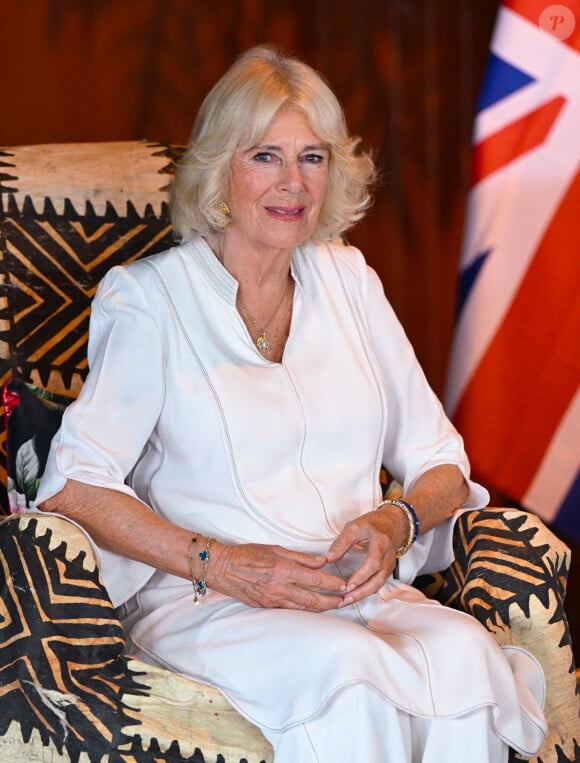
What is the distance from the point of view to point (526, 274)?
121 inches

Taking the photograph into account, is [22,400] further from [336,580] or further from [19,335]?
[336,580]

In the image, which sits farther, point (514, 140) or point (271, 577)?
point (514, 140)

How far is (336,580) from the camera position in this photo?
188cm

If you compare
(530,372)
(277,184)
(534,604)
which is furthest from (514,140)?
(534,604)

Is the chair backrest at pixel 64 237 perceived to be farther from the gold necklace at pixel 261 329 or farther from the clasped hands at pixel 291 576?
the clasped hands at pixel 291 576

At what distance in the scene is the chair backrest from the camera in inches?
95.3

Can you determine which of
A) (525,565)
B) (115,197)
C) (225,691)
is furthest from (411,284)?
(225,691)

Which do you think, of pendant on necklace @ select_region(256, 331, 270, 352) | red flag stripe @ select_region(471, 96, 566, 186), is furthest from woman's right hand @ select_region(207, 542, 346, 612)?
red flag stripe @ select_region(471, 96, 566, 186)

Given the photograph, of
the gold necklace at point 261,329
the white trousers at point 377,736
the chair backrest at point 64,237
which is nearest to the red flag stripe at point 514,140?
the chair backrest at point 64,237

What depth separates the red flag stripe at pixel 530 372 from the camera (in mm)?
3027

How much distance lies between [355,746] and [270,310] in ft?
2.86

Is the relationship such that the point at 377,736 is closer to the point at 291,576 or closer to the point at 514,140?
the point at 291,576

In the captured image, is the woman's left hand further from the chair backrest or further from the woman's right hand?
the chair backrest

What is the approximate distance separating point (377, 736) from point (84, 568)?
515 millimetres
